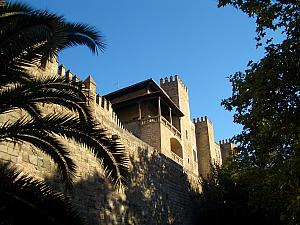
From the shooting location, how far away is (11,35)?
5.58 meters

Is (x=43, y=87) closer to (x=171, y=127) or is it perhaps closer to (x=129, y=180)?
(x=129, y=180)

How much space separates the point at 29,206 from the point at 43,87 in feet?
5.94

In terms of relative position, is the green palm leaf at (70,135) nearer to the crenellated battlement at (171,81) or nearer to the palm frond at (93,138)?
the palm frond at (93,138)

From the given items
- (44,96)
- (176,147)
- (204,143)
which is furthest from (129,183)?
(204,143)

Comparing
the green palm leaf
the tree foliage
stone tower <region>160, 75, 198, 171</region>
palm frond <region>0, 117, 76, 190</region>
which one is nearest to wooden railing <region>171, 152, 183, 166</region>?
stone tower <region>160, 75, 198, 171</region>

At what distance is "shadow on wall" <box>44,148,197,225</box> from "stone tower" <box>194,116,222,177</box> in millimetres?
19047

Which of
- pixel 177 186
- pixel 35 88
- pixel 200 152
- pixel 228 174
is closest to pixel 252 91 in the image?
pixel 35 88

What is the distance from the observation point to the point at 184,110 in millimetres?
33062

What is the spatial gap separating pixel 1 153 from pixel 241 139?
6.51 metres

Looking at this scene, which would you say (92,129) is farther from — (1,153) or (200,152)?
(200,152)

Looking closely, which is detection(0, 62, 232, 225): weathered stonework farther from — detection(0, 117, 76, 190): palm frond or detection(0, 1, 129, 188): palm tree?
detection(0, 117, 76, 190): palm frond

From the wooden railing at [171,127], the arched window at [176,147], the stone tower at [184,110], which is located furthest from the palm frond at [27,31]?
the stone tower at [184,110]

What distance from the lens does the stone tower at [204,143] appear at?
122 feet

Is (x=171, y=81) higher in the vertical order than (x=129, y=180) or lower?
higher
